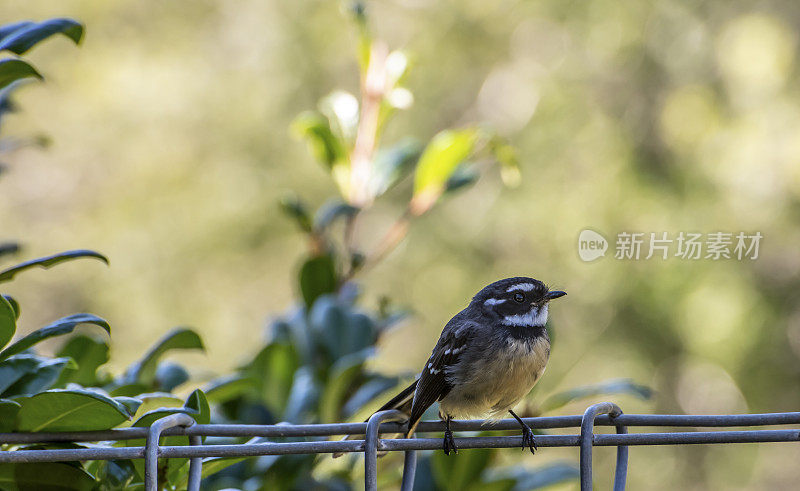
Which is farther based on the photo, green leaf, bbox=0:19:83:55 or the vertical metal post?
green leaf, bbox=0:19:83:55

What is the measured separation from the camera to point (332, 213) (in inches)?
84.6

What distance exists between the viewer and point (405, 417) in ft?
4.54

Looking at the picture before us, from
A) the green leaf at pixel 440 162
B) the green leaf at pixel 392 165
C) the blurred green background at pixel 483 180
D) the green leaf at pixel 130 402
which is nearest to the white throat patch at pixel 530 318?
the green leaf at pixel 440 162

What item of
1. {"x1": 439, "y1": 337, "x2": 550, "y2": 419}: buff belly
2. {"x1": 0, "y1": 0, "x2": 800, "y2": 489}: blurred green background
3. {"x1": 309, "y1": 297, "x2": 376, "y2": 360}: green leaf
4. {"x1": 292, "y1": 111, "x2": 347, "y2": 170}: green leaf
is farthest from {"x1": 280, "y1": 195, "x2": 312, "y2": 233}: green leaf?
{"x1": 0, "y1": 0, "x2": 800, "y2": 489}: blurred green background

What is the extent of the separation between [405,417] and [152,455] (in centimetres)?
51

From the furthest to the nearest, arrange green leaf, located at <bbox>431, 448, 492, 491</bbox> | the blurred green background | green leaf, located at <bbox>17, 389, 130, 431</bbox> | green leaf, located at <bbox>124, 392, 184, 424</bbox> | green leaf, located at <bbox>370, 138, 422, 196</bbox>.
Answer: the blurred green background → green leaf, located at <bbox>370, 138, 422, 196</bbox> → green leaf, located at <bbox>431, 448, 492, 491</bbox> → green leaf, located at <bbox>124, 392, 184, 424</bbox> → green leaf, located at <bbox>17, 389, 130, 431</bbox>

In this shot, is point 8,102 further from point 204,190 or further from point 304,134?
point 204,190

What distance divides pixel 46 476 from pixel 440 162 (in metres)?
1.35

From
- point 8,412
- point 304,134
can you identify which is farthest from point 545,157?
point 8,412

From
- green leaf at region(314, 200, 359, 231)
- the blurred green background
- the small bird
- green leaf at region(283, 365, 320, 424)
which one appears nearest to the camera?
the small bird

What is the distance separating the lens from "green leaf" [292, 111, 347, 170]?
2191mm

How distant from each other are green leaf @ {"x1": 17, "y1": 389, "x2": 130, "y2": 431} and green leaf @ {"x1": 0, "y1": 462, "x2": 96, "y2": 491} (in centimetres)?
5
